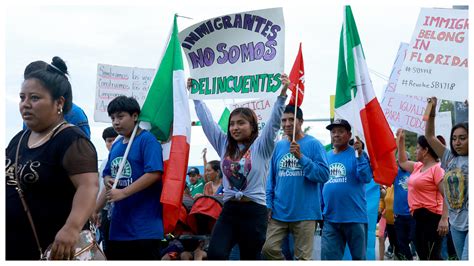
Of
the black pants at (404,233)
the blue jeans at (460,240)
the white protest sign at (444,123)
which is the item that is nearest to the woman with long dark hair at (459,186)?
the blue jeans at (460,240)

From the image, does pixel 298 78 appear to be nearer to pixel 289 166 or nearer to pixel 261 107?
pixel 289 166

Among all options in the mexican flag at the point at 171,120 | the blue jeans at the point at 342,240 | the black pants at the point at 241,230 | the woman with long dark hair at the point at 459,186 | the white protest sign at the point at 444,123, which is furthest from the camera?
the white protest sign at the point at 444,123

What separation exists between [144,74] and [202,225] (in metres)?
4.03

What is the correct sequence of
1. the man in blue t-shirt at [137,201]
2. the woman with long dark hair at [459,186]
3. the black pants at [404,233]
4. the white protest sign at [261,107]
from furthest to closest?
the white protest sign at [261,107], the black pants at [404,233], the woman with long dark hair at [459,186], the man in blue t-shirt at [137,201]

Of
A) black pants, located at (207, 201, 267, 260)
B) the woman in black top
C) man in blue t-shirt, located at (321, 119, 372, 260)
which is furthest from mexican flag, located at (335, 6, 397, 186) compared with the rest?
the woman in black top

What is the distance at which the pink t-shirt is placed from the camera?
850cm

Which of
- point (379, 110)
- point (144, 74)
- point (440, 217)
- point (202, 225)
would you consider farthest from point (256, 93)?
point (144, 74)

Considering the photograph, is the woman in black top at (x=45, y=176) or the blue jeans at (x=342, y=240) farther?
the blue jeans at (x=342, y=240)

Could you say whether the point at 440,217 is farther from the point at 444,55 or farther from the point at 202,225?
the point at 202,225

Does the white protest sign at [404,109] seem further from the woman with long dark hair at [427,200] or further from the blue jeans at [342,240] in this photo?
the blue jeans at [342,240]

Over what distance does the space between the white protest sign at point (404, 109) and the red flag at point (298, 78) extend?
1.24 metres

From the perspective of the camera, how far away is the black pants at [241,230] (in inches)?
237

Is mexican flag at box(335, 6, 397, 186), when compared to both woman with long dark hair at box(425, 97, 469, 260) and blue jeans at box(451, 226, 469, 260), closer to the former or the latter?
woman with long dark hair at box(425, 97, 469, 260)

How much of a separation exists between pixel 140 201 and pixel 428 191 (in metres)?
4.26
